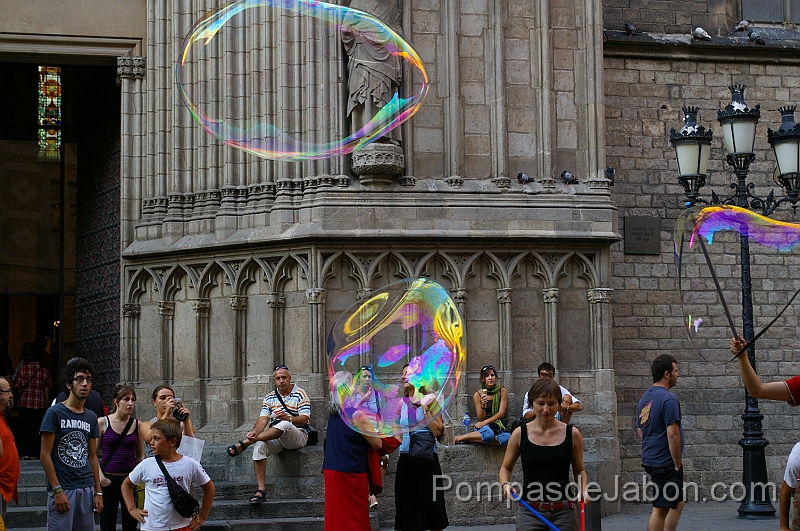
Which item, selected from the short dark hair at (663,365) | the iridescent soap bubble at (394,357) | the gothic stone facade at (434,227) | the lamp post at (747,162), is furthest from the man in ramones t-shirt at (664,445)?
the gothic stone facade at (434,227)

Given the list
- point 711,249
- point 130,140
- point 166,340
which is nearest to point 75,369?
point 711,249

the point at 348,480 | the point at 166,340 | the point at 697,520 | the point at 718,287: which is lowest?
the point at 697,520

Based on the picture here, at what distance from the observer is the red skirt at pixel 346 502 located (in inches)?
384

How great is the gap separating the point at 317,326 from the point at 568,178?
3.76 meters

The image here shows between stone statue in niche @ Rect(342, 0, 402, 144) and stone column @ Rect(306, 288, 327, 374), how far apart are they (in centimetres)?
210

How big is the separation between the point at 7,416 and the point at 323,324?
6367 mm

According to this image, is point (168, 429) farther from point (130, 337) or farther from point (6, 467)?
point (130, 337)

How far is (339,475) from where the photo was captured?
32.1ft

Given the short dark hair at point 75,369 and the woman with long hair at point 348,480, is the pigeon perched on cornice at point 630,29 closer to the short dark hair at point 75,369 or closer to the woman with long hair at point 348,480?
the woman with long hair at point 348,480

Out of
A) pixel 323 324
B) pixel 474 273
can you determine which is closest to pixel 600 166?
pixel 474 273

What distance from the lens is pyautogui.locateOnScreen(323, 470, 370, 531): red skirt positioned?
9.74m

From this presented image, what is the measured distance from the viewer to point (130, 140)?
16.9 m

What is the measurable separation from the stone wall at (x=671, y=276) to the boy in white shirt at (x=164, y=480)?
32.5 ft

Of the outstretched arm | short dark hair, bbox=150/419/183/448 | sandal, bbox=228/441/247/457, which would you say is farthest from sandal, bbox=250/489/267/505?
the outstretched arm
